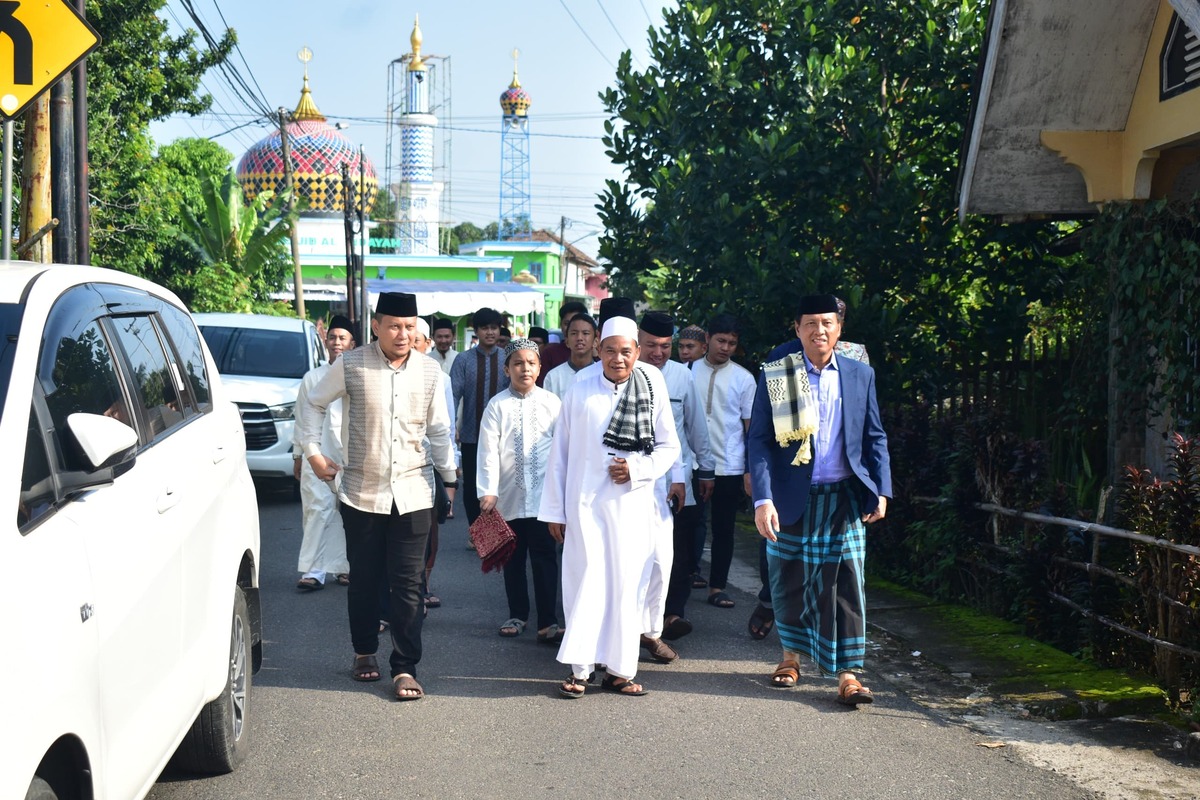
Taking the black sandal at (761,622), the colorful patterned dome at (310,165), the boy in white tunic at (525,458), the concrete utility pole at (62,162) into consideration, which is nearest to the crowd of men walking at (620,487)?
the boy in white tunic at (525,458)

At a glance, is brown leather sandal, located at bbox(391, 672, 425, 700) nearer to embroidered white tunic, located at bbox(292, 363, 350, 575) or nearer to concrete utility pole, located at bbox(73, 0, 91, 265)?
embroidered white tunic, located at bbox(292, 363, 350, 575)

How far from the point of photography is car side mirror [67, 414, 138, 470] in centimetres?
347

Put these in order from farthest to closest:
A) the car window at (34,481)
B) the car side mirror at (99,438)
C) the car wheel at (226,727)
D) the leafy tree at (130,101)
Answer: the leafy tree at (130,101) → the car wheel at (226,727) → the car side mirror at (99,438) → the car window at (34,481)

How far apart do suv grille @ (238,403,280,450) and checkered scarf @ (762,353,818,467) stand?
332 inches

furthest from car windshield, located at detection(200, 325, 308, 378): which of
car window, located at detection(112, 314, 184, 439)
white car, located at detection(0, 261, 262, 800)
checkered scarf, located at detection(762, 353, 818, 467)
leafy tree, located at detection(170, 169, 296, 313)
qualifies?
leafy tree, located at detection(170, 169, 296, 313)

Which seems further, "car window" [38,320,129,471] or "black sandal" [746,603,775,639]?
"black sandal" [746,603,775,639]

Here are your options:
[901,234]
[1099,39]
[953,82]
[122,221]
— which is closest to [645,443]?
[1099,39]

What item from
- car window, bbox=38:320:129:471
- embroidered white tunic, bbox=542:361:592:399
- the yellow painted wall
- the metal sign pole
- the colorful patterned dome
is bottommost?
embroidered white tunic, bbox=542:361:592:399

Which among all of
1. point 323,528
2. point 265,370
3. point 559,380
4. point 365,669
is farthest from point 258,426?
point 365,669

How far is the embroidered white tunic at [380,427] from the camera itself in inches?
266

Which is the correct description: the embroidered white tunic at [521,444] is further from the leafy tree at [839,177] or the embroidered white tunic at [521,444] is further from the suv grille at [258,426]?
the suv grille at [258,426]

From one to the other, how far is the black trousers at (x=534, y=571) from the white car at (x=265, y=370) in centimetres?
600

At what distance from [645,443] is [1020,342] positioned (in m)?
6.35

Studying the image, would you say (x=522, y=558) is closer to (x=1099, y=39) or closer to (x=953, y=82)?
(x=1099, y=39)
